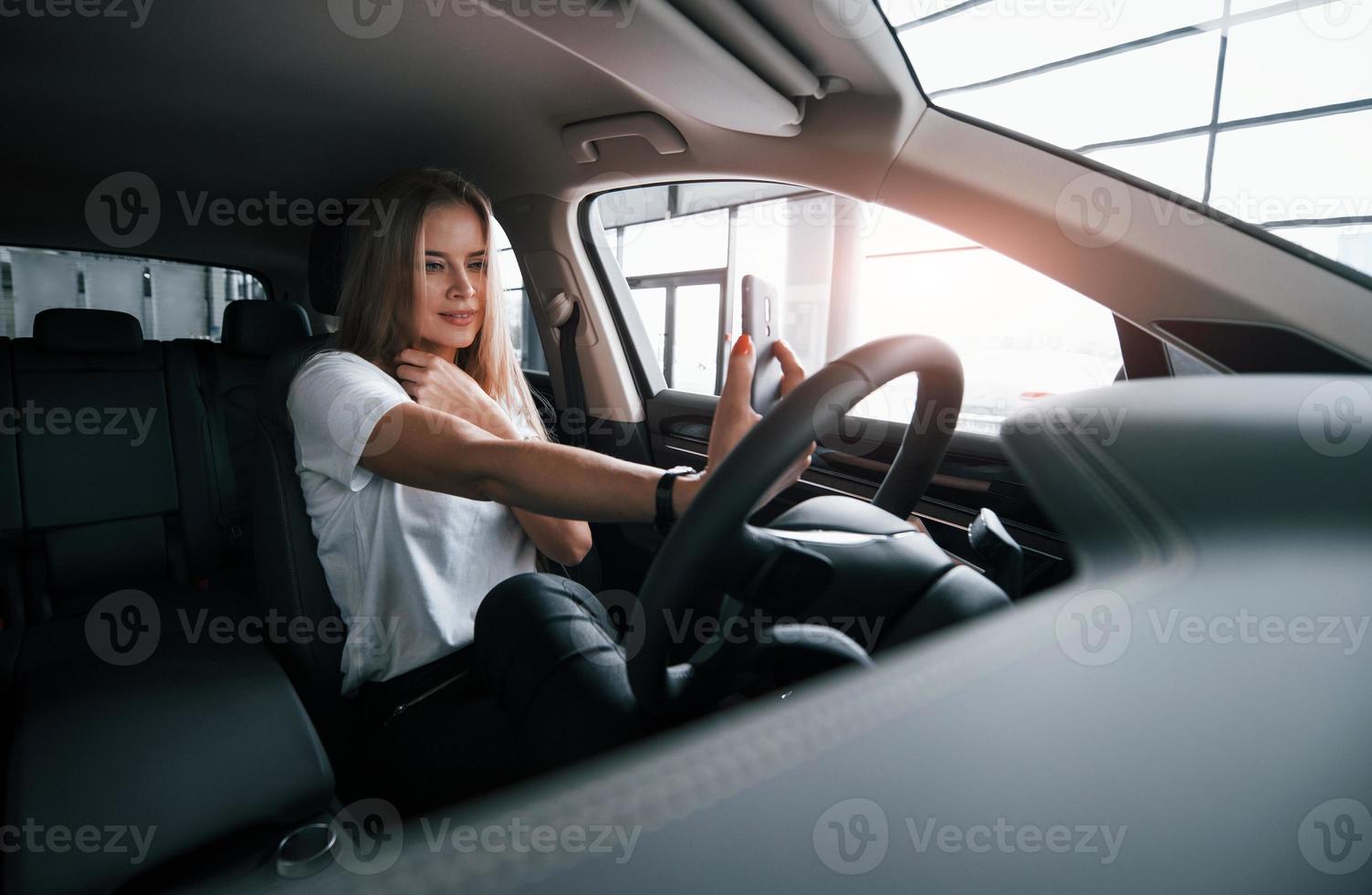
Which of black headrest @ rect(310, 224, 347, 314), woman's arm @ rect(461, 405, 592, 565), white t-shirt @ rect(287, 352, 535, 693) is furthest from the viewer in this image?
black headrest @ rect(310, 224, 347, 314)

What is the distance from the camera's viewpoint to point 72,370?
2133 mm

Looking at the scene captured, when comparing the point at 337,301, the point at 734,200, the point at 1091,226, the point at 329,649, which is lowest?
the point at 329,649

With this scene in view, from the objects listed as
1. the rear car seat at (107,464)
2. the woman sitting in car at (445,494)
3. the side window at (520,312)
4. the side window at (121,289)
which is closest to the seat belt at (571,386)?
the side window at (520,312)

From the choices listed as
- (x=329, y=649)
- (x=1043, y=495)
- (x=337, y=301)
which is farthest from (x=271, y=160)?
(x=1043, y=495)

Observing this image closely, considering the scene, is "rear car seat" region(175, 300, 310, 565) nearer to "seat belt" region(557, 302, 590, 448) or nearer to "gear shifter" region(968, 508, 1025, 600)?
"seat belt" region(557, 302, 590, 448)

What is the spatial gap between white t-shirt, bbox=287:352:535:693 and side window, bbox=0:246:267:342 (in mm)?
1747

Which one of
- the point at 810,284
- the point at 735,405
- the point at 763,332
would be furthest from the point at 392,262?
the point at 810,284

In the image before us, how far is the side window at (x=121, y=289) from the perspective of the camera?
7.82 ft

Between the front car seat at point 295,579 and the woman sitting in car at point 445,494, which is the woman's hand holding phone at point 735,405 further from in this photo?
the front car seat at point 295,579

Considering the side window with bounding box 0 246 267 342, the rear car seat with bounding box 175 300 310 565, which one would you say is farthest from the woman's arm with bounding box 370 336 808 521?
the side window with bounding box 0 246 267 342

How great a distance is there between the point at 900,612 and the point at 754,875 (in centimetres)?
45

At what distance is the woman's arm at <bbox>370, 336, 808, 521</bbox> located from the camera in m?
0.92

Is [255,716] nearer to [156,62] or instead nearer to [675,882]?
[675,882]

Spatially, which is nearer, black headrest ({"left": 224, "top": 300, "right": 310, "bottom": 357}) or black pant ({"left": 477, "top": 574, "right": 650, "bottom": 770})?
black pant ({"left": 477, "top": 574, "right": 650, "bottom": 770})
